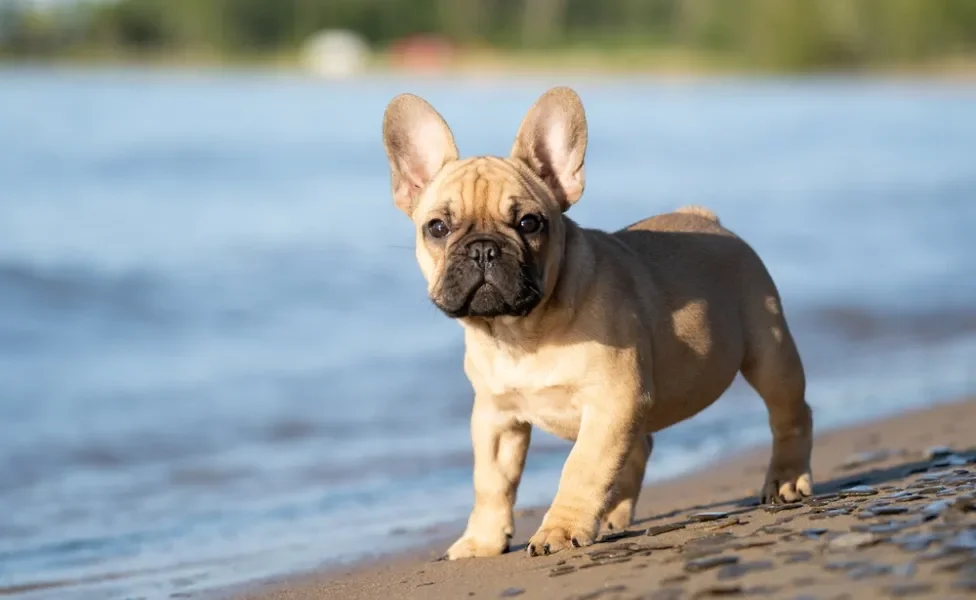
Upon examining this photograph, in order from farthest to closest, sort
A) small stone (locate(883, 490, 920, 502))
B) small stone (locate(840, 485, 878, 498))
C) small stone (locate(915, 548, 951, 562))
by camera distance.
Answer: small stone (locate(840, 485, 878, 498)), small stone (locate(883, 490, 920, 502)), small stone (locate(915, 548, 951, 562))

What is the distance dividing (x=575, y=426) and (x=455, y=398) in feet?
17.1

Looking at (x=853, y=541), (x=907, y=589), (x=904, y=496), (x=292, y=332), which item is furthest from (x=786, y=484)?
(x=292, y=332)

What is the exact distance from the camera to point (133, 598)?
544 cm

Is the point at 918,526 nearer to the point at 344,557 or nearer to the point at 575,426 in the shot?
the point at 575,426

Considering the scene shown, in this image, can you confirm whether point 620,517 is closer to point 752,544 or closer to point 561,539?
point 561,539

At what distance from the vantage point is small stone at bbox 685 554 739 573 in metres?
4.07

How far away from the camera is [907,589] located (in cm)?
355

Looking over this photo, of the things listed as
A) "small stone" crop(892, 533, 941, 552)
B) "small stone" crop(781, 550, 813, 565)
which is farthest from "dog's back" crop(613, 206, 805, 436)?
"small stone" crop(892, 533, 941, 552)

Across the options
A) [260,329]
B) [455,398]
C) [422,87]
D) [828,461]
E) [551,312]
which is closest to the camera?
[551,312]

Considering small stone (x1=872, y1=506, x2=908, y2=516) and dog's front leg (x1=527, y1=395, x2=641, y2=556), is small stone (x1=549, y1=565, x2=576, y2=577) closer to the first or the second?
dog's front leg (x1=527, y1=395, x2=641, y2=556)

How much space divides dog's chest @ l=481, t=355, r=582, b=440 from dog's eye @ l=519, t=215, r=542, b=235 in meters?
0.42

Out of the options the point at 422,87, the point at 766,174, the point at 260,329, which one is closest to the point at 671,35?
the point at 422,87

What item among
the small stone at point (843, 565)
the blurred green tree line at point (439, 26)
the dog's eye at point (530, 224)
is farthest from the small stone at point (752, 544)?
the blurred green tree line at point (439, 26)

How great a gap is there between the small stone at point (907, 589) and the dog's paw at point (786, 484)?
87.0 inches
